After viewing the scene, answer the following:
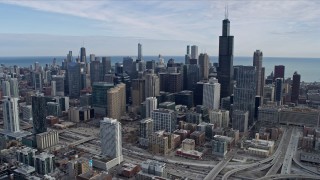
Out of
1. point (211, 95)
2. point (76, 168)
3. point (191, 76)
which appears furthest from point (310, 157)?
point (191, 76)

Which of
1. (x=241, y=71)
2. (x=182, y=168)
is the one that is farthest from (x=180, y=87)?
(x=182, y=168)

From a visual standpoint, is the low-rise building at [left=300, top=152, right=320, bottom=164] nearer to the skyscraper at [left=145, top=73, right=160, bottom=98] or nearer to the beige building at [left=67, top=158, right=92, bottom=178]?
the beige building at [left=67, top=158, right=92, bottom=178]

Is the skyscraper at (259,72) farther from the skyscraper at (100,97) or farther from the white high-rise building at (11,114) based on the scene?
the white high-rise building at (11,114)

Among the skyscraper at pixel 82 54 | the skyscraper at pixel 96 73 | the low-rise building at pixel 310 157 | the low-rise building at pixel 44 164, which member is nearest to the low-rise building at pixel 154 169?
the low-rise building at pixel 44 164

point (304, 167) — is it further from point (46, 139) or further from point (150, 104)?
point (46, 139)

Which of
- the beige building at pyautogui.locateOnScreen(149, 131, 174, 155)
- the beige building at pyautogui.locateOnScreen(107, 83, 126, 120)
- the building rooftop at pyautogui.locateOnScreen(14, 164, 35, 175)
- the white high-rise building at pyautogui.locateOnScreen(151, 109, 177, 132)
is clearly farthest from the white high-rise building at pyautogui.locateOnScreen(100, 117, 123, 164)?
the beige building at pyautogui.locateOnScreen(107, 83, 126, 120)
